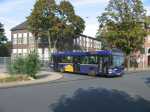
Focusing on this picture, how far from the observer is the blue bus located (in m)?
34.7

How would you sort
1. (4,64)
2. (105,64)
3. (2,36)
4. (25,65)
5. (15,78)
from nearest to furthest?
(15,78), (25,65), (105,64), (4,64), (2,36)

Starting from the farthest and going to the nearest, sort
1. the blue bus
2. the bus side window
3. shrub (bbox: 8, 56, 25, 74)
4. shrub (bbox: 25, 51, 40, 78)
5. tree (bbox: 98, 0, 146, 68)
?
tree (bbox: 98, 0, 146, 68), the bus side window, the blue bus, shrub (bbox: 8, 56, 25, 74), shrub (bbox: 25, 51, 40, 78)

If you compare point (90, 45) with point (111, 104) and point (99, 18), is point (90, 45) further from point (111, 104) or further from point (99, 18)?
point (111, 104)

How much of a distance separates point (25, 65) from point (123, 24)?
107ft

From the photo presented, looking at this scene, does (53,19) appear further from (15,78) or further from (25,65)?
(15,78)

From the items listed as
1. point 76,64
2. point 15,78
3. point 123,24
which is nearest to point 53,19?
point 123,24

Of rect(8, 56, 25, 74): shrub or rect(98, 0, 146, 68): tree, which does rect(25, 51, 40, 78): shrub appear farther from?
rect(98, 0, 146, 68): tree

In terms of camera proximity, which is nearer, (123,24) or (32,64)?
(32,64)

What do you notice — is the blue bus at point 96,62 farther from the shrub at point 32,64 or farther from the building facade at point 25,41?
the building facade at point 25,41

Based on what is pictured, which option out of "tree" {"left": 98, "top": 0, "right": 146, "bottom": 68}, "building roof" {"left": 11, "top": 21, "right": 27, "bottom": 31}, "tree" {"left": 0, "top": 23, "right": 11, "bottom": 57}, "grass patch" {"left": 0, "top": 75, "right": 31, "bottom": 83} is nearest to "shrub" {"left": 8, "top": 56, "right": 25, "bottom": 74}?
"grass patch" {"left": 0, "top": 75, "right": 31, "bottom": 83}

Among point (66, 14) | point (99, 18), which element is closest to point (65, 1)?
point (66, 14)

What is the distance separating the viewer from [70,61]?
4034 cm

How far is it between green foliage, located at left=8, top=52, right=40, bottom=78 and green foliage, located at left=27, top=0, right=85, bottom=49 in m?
31.8

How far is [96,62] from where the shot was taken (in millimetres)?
35844
